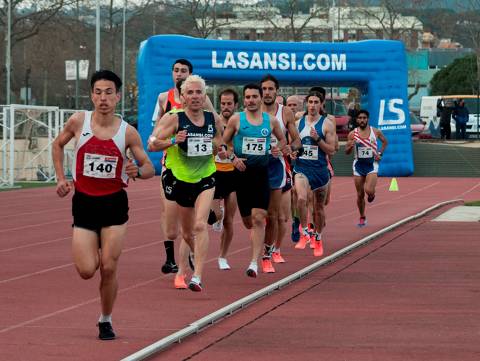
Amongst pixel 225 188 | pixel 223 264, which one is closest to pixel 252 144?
pixel 225 188

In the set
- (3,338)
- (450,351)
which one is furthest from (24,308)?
(450,351)

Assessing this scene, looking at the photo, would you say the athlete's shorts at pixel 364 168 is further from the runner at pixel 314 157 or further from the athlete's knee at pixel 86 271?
the athlete's knee at pixel 86 271

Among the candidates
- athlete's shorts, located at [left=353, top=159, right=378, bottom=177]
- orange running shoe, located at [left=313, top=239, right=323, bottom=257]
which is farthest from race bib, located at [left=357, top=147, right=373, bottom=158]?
orange running shoe, located at [left=313, top=239, right=323, bottom=257]

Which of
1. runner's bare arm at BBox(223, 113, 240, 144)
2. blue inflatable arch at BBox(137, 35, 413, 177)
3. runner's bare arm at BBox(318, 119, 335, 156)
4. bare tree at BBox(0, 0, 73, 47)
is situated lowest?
runner's bare arm at BBox(318, 119, 335, 156)

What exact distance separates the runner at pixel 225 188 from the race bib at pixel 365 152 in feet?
24.0

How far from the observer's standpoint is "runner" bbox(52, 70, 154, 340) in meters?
9.63

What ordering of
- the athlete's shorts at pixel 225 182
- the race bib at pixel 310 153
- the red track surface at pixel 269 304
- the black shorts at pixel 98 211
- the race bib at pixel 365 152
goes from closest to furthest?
the red track surface at pixel 269 304, the black shorts at pixel 98 211, the athlete's shorts at pixel 225 182, the race bib at pixel 310 153, the race bib at pixel 365 152

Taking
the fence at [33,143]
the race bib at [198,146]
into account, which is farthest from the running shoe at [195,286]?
the fence at [33,143]

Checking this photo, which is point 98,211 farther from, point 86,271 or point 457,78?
point 457,78

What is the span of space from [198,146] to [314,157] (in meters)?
5.14

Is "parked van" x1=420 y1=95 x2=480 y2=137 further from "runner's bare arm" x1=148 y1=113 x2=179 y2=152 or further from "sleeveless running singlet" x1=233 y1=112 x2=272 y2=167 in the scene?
"runner's bare arm" x1=148 y1=113 x2=179 y2=152

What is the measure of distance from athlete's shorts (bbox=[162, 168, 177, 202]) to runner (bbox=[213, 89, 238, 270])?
1.20m

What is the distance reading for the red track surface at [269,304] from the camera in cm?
931

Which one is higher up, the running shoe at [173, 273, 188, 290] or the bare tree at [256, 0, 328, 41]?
the bare tree at [256, 0, 328, 41]
